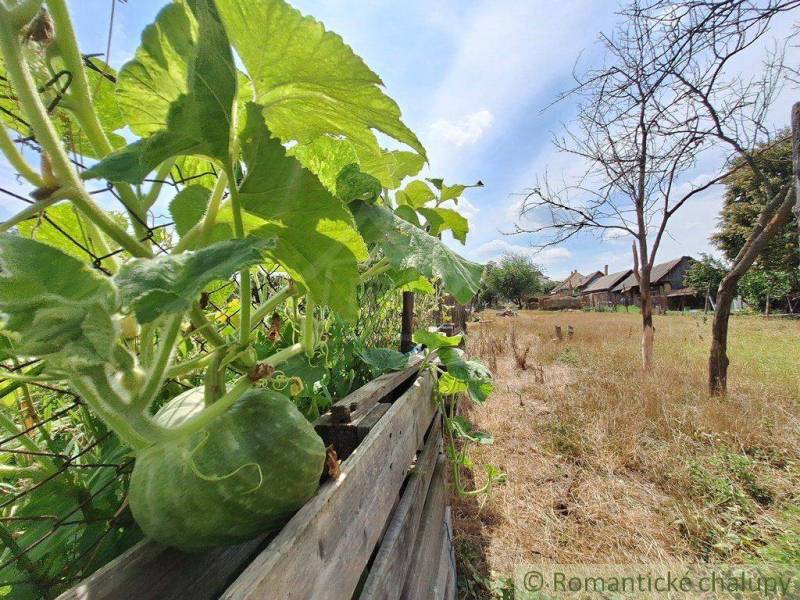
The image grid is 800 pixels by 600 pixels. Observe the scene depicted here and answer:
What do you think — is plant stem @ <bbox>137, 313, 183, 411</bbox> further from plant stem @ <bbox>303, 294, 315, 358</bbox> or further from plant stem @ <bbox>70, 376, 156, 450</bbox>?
Answer: plant stem @ <bbox>303, 294, 315, 358</bbox>

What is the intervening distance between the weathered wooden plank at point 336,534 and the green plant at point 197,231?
0.15ft

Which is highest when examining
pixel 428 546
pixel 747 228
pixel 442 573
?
pixel 747 228

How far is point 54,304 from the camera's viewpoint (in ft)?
0.91

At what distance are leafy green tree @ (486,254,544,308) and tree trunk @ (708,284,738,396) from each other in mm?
44466

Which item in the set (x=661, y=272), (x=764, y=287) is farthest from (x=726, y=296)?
(x=661, y=272)

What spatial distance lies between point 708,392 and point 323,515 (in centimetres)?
664

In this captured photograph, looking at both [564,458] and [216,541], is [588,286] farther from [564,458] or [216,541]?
[216,541]

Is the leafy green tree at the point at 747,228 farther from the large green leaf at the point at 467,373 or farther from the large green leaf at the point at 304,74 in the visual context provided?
the large green leaf at the point at 304,74

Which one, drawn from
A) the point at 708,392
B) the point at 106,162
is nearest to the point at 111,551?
the point at 106,162

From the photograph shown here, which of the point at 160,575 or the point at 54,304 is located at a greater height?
the point at 54,304

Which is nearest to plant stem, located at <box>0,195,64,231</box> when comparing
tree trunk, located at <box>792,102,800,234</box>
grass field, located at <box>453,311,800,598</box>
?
grass field, located at <box>453,311,800,598</box>

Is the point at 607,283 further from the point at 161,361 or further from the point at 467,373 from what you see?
the point at 161,361

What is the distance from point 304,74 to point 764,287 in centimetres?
3374

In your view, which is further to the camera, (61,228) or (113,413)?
(61,228)
